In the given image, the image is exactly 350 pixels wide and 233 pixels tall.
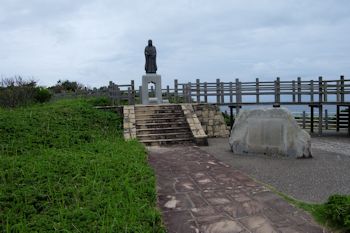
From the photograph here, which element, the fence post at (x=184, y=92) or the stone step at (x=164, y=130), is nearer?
the stone step at (x=164, y=130)

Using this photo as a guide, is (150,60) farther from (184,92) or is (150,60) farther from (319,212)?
(319,212)

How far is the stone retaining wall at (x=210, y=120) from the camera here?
13.8m

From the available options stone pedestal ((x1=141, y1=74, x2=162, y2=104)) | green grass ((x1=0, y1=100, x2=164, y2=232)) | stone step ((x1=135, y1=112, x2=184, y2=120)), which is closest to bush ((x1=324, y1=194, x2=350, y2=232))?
green grass ((x1=0, y1=100, x2=164, y2=232))

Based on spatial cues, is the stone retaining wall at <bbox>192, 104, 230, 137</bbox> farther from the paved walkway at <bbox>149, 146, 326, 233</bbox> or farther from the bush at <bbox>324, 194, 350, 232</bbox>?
the bush at <bbox>324, 194, 350, 232</bbox>

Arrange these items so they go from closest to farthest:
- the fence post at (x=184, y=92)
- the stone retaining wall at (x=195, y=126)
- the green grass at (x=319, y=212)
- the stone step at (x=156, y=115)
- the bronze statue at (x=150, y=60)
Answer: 1. the green grass at (x=319, y=212)
2. the stone retaining wall at (x=195, y=126)
3. the stone step at (x=156, y=115)
4. the bronze statue at (x=150, y=60)
5. the fence post at (x=184, y=92)

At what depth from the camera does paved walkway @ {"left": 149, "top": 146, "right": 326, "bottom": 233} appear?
3924mm

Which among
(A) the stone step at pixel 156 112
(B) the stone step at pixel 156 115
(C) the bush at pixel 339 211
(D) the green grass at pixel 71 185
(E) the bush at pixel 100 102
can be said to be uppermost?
(E) the bush at pixel 100 102

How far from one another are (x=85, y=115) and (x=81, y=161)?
233 inches

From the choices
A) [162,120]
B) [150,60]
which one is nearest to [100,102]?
[150,60]

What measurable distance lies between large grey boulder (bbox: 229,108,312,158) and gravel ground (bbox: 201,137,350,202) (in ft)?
0.99

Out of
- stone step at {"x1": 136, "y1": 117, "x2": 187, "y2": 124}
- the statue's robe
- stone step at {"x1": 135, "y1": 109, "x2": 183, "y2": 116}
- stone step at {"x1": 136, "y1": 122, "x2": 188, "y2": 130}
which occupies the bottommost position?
stone step at {"x1": 136, "y1": 122, "x2": 188, "y2": 130}

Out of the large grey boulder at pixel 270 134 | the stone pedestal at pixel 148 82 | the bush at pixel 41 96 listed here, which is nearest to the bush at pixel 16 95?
the bush at pixel 41 96

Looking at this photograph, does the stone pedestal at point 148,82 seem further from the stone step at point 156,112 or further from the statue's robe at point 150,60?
the stone step at point 156,112

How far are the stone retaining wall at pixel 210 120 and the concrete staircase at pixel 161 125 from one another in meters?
1.11
